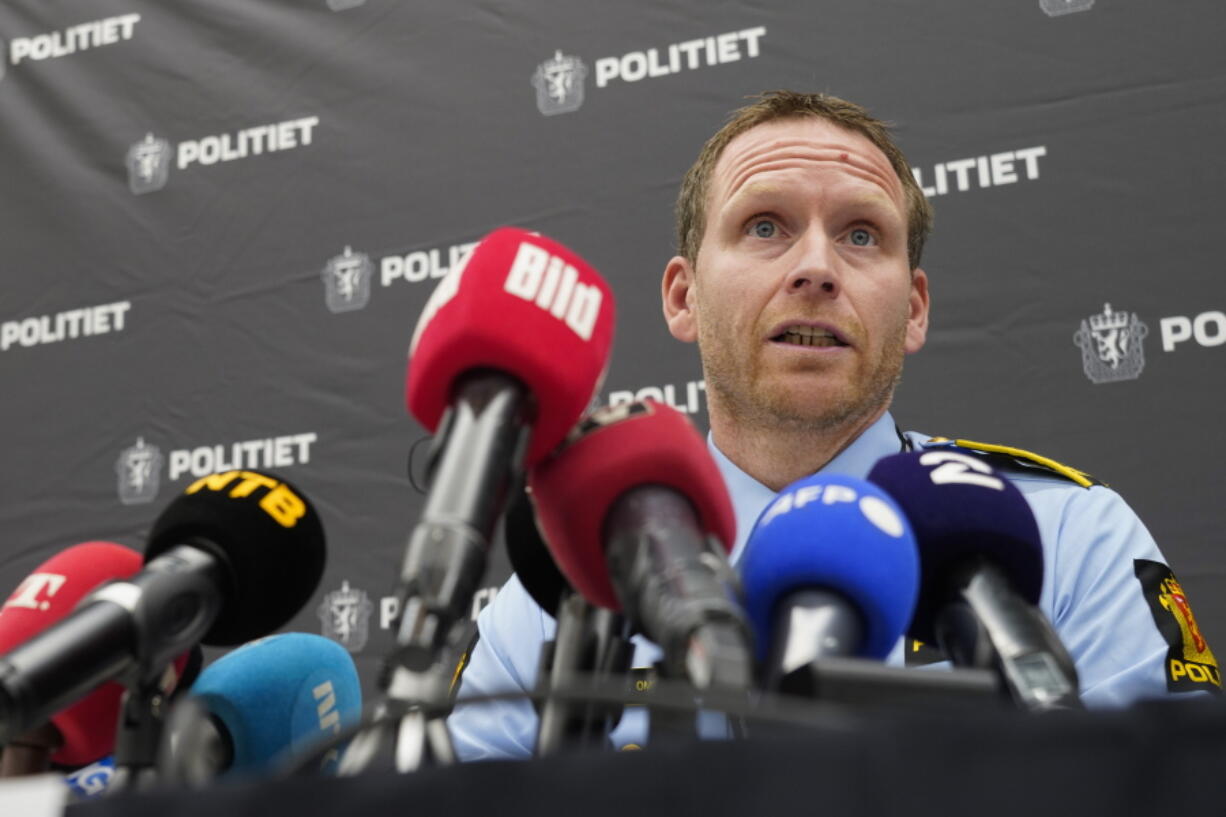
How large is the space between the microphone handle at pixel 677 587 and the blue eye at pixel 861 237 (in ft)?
2.65

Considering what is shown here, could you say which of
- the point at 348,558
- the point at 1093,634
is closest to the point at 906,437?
the point at 1093,634

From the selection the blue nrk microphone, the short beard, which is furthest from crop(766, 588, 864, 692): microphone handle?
the short beard

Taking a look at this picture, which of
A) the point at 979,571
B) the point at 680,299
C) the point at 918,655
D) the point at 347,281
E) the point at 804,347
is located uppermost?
the point at 347,281

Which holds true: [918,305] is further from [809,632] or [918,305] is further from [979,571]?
[809,632]

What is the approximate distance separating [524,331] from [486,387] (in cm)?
3

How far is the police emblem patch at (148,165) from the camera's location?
2.34 m

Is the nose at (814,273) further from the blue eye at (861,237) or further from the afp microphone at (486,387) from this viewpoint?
the afp microphone at (486,387)

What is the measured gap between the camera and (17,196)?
7.86 feet

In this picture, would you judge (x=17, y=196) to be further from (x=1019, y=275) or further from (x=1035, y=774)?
(x=1035, y=774)

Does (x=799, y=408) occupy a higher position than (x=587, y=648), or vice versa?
(x=799, y=408)

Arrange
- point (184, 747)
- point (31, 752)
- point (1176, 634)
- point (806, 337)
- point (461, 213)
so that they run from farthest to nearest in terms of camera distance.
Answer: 1. point (461, 213)
2. point (806, 337)
3. point (1176, 634)
4. point (31, 752)
5. point (184, 747)

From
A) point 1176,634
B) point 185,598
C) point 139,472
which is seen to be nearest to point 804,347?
point 1176,634

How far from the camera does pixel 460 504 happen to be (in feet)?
1.56

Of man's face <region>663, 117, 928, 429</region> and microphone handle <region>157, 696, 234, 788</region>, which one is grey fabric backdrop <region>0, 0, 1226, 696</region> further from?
microphone handle <region>157, 696, 234, 788</region>
